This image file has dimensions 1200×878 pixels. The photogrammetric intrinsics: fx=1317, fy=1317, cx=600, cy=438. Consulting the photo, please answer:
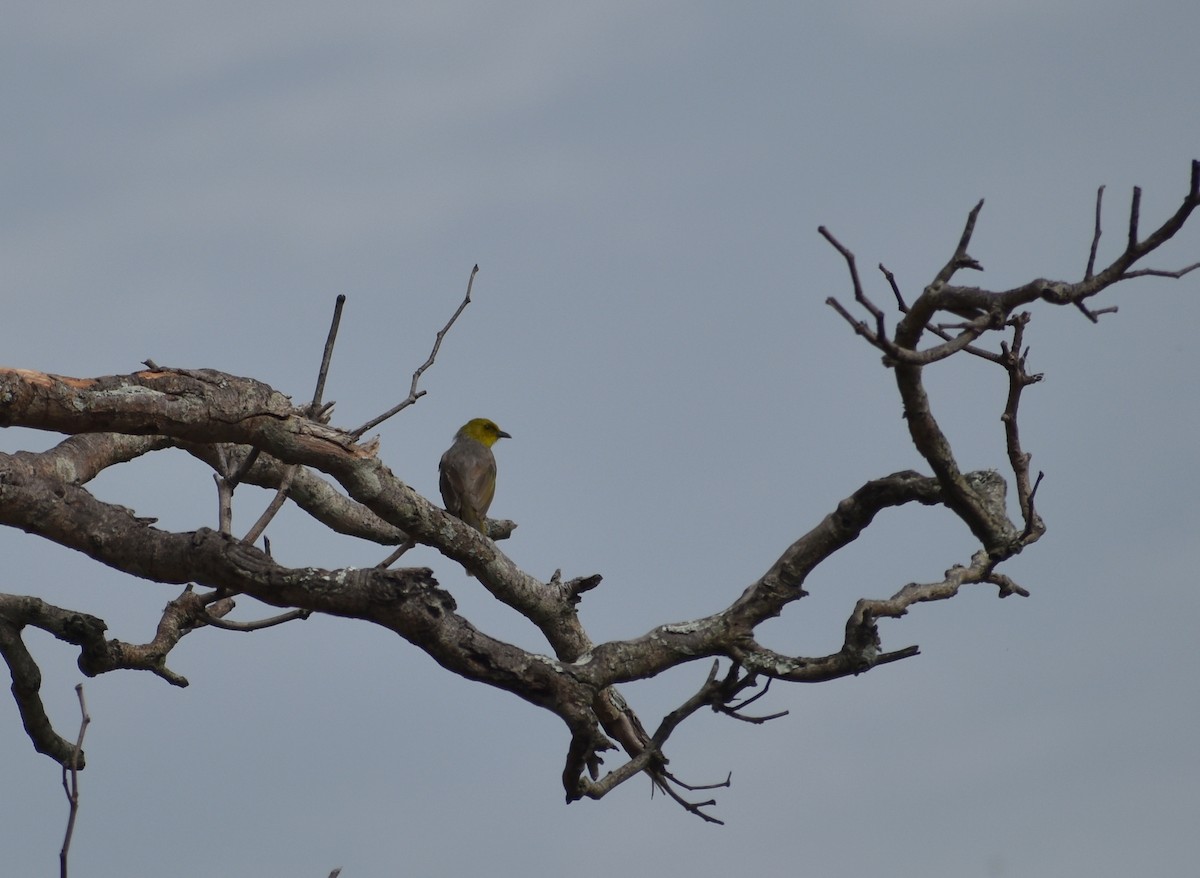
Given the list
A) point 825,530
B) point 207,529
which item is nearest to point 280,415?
point 207,529

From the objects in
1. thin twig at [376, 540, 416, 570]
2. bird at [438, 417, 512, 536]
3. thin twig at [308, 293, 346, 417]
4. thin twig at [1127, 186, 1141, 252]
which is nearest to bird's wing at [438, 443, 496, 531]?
bird at [438, 417, 512, 536]

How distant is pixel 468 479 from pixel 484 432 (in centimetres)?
124

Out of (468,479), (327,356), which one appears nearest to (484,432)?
(468,479)

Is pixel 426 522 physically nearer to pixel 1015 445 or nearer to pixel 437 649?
pixel 437 649

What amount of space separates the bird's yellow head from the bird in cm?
17

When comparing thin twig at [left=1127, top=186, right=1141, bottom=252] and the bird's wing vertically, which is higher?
the bird's wing

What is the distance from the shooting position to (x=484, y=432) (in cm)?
1255

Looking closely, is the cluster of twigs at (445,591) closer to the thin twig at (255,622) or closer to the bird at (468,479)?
the thin twig at (255,622)

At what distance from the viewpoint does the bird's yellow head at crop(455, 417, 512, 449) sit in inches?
492

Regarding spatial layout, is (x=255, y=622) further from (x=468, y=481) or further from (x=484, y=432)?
(x=484, y=432)

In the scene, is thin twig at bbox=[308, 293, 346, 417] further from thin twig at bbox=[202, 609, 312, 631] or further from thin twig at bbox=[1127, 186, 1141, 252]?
thin twig at bbox=[1127, 186, 1141, 252]

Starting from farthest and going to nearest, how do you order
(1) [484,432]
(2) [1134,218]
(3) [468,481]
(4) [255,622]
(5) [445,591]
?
(1) [484,432] < (3) [468,481] < (4) [255,622] < (5) [445,591] < (2) [1134,218]

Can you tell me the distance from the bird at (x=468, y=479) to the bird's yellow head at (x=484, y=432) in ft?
0.57

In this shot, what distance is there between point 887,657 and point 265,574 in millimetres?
2021
